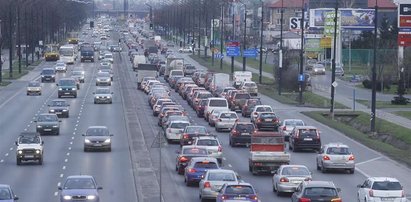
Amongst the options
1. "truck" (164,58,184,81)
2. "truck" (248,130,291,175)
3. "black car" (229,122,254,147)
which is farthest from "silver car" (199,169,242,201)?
"truck" (164,58,184,81)

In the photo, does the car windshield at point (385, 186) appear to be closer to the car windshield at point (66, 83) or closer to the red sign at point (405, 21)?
the red sign at point (405, 21)

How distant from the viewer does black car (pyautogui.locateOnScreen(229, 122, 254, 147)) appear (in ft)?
194

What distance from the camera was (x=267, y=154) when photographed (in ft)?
155

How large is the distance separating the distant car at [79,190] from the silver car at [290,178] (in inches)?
280

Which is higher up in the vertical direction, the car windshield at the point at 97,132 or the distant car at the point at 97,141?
the car windshield at the point at 97,132

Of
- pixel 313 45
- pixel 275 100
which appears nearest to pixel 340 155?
pixel 275 100

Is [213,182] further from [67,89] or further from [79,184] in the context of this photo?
[67,89]

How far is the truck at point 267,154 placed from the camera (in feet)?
154

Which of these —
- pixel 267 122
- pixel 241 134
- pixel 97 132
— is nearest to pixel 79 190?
pixel 97 132

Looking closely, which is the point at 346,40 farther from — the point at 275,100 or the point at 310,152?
the point at 310,152

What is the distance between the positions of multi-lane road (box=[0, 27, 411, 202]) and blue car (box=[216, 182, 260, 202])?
284 centimetres

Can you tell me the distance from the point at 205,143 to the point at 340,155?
→ 21.7 ft

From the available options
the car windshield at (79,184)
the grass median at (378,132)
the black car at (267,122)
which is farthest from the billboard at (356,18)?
the car windshield at (79,184)

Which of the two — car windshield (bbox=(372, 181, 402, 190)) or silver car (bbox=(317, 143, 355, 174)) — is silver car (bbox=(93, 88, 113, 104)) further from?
car windshield (bbox=(372, 181, 402, 190))
